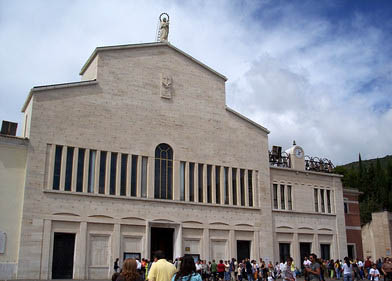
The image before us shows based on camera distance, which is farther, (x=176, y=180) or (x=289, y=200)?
(x=289, y=200)

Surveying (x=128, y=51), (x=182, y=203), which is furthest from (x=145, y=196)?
(x=128, y=51)

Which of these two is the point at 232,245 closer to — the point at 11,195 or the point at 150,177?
the point at 150,177

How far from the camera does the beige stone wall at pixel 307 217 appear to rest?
122ft

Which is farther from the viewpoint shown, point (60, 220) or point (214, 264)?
point (214, 264)

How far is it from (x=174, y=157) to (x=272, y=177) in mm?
9459

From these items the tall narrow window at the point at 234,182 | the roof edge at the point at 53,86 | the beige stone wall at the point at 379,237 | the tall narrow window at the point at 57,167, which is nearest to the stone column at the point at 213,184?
the tall narrow window at the point at 234,182

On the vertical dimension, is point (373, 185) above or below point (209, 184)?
above

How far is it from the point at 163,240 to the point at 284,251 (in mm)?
10648

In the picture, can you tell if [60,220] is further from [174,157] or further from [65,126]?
[174,157]

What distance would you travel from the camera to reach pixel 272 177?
38000 millimetres

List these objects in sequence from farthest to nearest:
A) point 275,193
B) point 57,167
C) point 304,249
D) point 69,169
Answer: point 304,249
point 275,193
point 69,169
point 57,167

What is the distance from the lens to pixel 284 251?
36.9 metres

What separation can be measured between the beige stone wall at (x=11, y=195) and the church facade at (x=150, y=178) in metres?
0.36

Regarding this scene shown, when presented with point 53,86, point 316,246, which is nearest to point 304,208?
point 316,246
